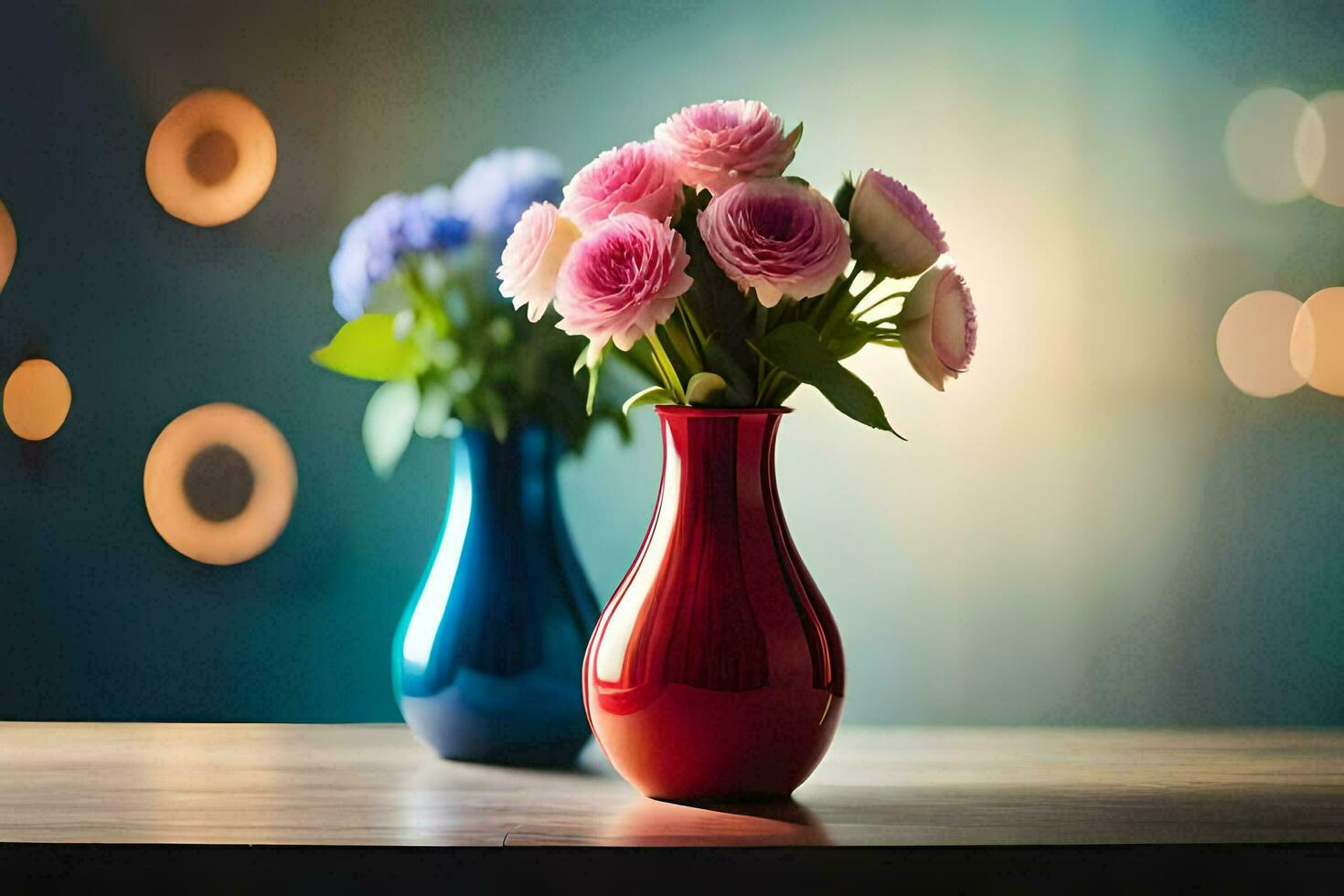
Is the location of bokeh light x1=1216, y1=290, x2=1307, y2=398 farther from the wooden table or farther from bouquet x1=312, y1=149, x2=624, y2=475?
bouquet x1=312, y1=149, x2=624, y2=475

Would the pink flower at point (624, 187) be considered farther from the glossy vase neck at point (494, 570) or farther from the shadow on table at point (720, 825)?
the shadow on table at point (720, 825)

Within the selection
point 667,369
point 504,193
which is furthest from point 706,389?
point 504,193

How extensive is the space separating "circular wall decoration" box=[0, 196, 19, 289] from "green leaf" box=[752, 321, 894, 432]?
2.47 ft

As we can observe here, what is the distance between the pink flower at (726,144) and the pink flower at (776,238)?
0.08 feet

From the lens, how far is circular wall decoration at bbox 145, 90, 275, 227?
116 cm

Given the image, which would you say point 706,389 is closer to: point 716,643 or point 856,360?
point 716,643

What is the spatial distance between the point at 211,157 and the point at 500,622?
54cm

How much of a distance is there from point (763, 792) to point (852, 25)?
71 cm

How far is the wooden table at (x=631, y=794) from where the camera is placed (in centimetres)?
74

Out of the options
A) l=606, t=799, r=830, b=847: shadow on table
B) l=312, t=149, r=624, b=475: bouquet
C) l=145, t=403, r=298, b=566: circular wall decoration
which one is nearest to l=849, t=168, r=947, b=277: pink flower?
l=312, t=149, r=624, b=475: bouquet

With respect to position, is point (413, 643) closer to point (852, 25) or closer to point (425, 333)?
point (425, 333)

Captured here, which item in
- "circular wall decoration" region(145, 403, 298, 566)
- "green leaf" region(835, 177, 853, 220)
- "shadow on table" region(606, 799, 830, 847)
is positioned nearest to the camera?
"shadow on table" region(606, 799, 830, 847)

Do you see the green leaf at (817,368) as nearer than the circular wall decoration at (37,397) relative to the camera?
Yes

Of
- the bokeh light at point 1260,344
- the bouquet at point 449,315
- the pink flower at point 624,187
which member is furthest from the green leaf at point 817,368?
the bokeh light at point 1260,344
